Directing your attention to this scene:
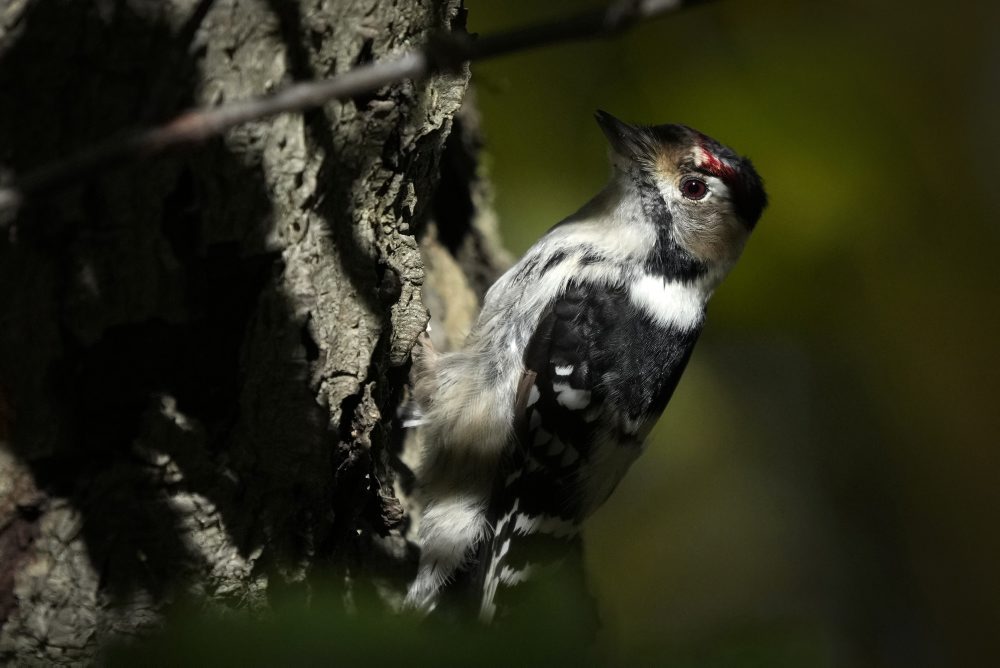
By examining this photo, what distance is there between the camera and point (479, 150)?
407cm

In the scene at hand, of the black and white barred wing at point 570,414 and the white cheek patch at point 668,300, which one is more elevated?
the white cheek patch at point 668,300

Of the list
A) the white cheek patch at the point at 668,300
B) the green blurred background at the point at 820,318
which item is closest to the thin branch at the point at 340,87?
the white cheek patch at the point at 668,300

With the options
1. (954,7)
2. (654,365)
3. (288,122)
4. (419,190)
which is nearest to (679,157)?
(654,365)

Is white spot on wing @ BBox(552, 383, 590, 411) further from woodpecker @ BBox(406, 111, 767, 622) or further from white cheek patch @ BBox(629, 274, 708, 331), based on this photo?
white cheek patch @ BBox(629, 274, 708, 331)

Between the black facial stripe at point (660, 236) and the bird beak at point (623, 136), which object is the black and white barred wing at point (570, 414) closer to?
the black facial stripe at point (660, 236)

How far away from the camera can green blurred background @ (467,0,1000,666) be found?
4117mm

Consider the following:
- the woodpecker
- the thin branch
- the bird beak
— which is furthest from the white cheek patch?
the thin branch

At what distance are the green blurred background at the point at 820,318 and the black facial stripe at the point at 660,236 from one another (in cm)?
66

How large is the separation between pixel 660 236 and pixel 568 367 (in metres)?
0.71

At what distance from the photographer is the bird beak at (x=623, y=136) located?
11.5 feet

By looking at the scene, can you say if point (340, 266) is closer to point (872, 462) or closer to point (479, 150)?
point (479, 150)

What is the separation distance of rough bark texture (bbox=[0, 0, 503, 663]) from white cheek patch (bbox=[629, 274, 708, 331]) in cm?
129

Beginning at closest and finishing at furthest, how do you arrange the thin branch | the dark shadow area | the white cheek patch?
the thin branch
the dark shadow area
the white cheek patch

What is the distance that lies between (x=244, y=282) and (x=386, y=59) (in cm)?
68
